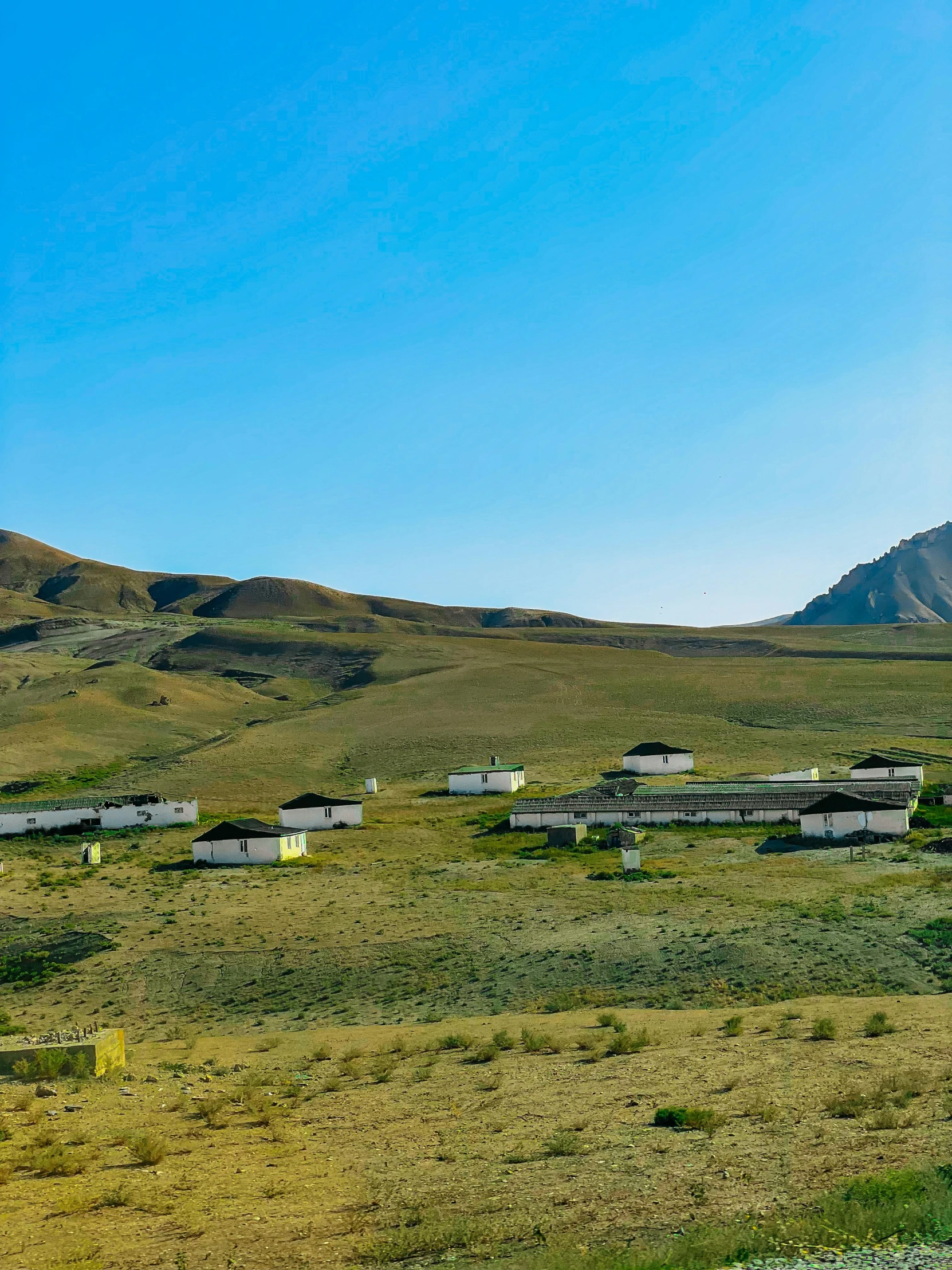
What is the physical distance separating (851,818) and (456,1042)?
89.3ft

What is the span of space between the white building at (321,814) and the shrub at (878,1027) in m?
36.9

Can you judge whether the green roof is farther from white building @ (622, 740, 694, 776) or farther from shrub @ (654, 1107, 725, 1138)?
shrub @ (654, 1107, 725, 1138)

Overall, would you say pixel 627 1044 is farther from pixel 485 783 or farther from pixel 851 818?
pixel 485 783

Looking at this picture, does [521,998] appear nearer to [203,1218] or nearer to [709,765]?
[203,1218]

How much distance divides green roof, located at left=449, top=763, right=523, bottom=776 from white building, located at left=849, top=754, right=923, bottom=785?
768 inches

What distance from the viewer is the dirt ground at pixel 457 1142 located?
1145cm

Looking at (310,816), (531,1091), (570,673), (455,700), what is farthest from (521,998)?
(570,673)

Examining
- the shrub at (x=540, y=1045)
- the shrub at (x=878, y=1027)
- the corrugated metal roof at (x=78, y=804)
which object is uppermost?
the corrugated metal roof at (x=78, y=804)

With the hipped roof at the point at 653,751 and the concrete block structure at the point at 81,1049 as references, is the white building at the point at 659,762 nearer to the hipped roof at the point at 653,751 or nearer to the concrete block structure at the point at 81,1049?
the hipped roof at the point at 653,751

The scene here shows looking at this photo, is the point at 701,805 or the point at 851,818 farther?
the point at 701,805

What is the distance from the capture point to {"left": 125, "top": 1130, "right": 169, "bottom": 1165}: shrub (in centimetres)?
1398

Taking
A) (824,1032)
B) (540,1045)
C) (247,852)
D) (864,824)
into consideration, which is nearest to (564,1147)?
(540,1045)

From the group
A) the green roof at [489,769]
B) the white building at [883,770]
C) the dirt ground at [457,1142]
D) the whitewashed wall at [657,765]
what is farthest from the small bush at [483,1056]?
the whitewashed wall at [657,765]

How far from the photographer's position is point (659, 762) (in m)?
67.2
